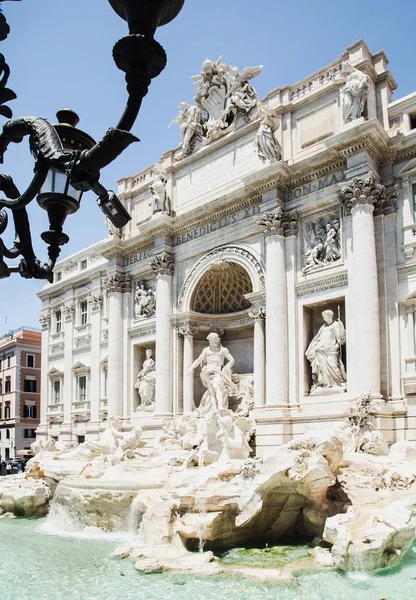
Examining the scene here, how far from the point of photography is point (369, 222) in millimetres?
17406

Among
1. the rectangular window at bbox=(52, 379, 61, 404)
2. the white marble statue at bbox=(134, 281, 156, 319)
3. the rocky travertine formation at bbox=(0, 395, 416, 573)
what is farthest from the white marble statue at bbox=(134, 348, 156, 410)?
the rectangular window at bbox=(52, 379, 61, 404)

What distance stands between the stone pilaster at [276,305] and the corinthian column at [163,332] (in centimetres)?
499

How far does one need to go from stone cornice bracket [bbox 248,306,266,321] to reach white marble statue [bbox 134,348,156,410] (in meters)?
5.61

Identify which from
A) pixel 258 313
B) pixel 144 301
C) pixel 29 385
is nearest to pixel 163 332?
pixel 144 301

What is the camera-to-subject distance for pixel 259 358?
19953 mm

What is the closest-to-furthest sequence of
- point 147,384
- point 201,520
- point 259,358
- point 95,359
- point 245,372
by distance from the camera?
point 201,520
point 259,358
point 245,372
point 147,384
point 95,359

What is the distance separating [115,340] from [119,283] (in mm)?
2404

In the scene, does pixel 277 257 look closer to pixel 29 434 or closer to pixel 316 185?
pixel 316 185

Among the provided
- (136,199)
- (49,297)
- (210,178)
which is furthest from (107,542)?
(49,297)

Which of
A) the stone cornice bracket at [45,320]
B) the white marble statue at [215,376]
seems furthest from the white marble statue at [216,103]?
the stone cornice bracket at [45,320]

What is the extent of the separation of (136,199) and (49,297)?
8744mm

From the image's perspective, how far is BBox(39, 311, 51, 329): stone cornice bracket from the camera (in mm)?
32219

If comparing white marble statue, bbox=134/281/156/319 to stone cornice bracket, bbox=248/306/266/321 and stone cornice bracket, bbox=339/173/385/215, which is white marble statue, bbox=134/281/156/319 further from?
stone cornice bracket, bbox=339/173/385/215

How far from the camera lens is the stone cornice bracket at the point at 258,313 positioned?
65.9 ft
